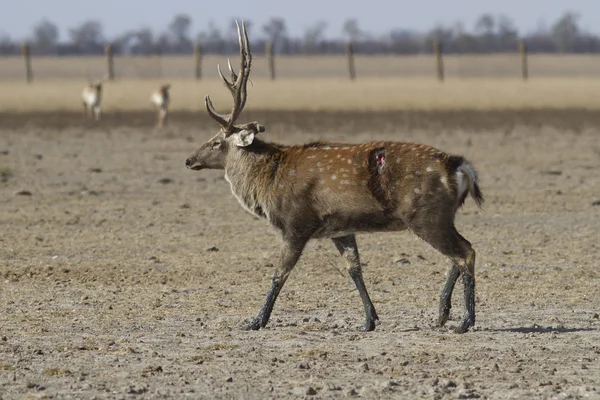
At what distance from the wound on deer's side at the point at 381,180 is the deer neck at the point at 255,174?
0.81 metres

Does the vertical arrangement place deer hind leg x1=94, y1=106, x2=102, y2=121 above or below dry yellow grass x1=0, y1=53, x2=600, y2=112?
above

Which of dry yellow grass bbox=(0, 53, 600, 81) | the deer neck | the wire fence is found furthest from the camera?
dry yellow grass bbox=(0, 53, 600, 81)

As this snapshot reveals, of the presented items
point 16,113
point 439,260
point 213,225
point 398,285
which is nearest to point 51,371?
point 398,285

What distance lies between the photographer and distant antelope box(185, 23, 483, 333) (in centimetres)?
945

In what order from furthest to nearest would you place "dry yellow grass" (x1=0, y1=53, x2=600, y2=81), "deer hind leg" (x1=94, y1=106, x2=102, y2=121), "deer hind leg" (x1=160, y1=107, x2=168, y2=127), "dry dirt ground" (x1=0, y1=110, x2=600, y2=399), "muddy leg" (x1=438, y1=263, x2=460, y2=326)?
"dry yellow grass" (x1=0, y1=53, x2=600, y2=81) → "deer hind leg" (x1=94, y1=106, x2=102, y2=121) → "deer hind leg" (x1=160, y1=107, x2=168, y2=127) → "muddy leg" (x1=438, y1=263, x2=460, y2=326) → "dry dirt ground" (x1=0, y1=110, x2=600, y2=399)

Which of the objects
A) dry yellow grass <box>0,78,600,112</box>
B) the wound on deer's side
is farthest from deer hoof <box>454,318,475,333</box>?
dry yellow grass <box>0,78,600,112</box>

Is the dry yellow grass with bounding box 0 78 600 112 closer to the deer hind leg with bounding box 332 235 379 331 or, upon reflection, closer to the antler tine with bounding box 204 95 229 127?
the antler tine with bounding box 204 95 229 127

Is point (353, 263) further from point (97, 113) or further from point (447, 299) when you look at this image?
point (97, 113)

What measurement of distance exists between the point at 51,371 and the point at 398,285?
12.9 feet

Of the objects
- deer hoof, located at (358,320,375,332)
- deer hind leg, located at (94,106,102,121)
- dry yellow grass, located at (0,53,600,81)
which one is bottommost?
dry yellow grass, located at (0,53,600,81)

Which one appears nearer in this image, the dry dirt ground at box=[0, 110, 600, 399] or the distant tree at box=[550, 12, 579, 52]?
the dry dirt ground at box=[0, 110, 600, 399]

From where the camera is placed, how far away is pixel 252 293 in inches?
441

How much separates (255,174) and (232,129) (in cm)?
58

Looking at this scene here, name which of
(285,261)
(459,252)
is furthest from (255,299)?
(459,252)
